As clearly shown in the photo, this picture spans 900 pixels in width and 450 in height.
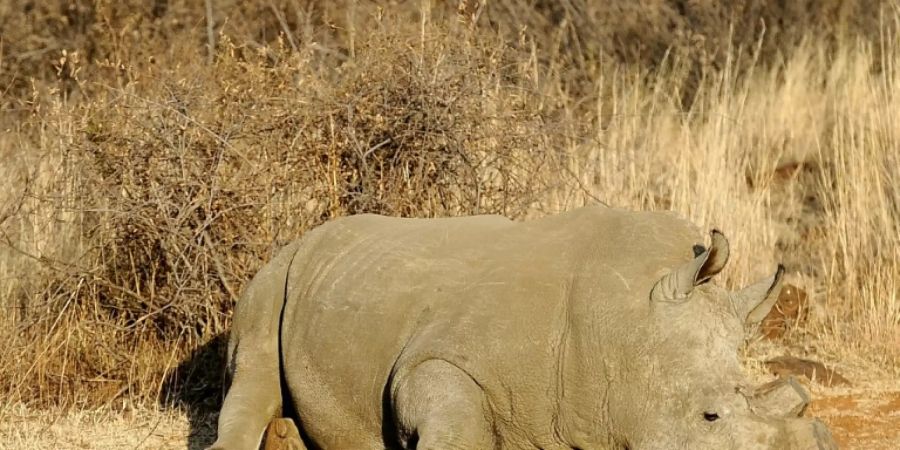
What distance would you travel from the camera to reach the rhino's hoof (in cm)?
528

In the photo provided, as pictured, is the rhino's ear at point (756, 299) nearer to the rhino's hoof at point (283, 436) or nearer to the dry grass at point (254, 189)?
the rhino's hoof at point (283, 436)

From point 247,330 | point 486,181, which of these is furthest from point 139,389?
point 486,181

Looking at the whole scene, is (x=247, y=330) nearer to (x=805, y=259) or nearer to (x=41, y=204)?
(x=41, y=204)

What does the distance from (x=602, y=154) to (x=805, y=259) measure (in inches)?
81.8

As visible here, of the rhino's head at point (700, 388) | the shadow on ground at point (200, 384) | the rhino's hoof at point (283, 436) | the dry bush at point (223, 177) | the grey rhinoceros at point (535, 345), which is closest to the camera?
the rhino's head at point (700, 388)

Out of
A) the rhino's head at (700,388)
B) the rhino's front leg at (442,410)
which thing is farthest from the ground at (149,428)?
the rhino's head at (700,388)

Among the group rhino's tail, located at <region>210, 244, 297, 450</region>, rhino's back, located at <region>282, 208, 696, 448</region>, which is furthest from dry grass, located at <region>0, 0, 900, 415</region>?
rhino's back, located at <region>282, 208, 696, 448</region>

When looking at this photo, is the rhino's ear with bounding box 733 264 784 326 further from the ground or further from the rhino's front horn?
the ground

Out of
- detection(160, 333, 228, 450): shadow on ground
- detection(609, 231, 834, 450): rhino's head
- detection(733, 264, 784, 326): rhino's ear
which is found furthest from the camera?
detection(160, 333, 228, 450): shadow on ground

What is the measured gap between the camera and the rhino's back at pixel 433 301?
14.5ft

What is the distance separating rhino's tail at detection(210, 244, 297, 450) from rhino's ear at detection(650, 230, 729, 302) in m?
1.78

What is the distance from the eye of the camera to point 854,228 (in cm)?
898

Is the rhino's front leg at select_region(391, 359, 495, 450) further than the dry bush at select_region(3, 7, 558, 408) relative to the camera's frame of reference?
No

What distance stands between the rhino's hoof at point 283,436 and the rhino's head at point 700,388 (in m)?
1.50
